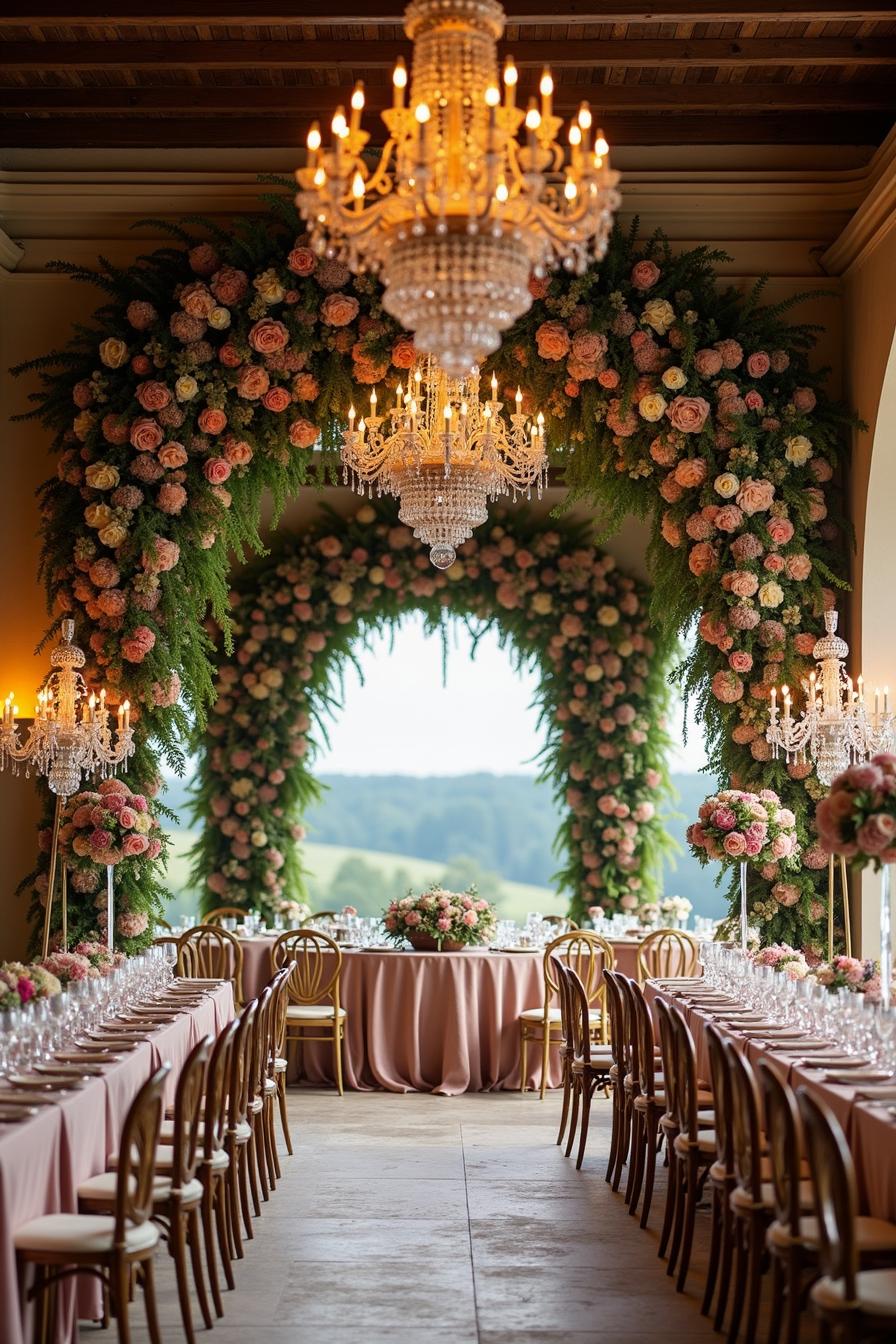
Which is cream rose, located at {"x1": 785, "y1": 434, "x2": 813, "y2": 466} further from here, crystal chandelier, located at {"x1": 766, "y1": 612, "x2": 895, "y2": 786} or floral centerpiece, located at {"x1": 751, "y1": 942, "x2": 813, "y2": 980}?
floral centerpiece, located at {"x1": 751, "y1": 942, "x2": 813, "y2": 980}

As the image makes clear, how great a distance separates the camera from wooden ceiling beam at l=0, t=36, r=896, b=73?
8469 mm

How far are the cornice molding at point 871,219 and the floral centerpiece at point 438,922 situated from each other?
4852 mm

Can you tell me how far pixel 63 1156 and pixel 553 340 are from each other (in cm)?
591

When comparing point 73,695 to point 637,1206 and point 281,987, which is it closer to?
point 281,987

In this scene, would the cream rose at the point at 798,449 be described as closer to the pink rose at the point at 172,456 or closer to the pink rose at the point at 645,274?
the pink rose at the point at 645,274

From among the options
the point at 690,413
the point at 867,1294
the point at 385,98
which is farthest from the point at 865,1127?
the point at 385,98

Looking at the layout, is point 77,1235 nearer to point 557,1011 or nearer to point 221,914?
point 557,1011

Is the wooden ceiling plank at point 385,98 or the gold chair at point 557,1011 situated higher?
the wooden ceiling plank at point 385,98

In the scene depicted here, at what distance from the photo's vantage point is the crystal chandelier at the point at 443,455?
8.72 m

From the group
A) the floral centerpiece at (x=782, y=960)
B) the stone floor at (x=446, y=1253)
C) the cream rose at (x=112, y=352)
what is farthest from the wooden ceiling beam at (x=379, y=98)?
the stone floor at (x=446, y=1253)

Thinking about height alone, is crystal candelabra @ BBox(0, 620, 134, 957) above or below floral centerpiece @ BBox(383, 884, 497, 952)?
above

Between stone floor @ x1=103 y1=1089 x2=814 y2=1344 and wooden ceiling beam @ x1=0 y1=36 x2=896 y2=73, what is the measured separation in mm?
6034

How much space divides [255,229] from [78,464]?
5.89 feet

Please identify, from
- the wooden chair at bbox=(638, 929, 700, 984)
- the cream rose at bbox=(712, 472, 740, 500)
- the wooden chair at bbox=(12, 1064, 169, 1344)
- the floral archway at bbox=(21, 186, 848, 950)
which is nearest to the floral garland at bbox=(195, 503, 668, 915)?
the wooden chair at bbox=(638, 929, 700, 984)
